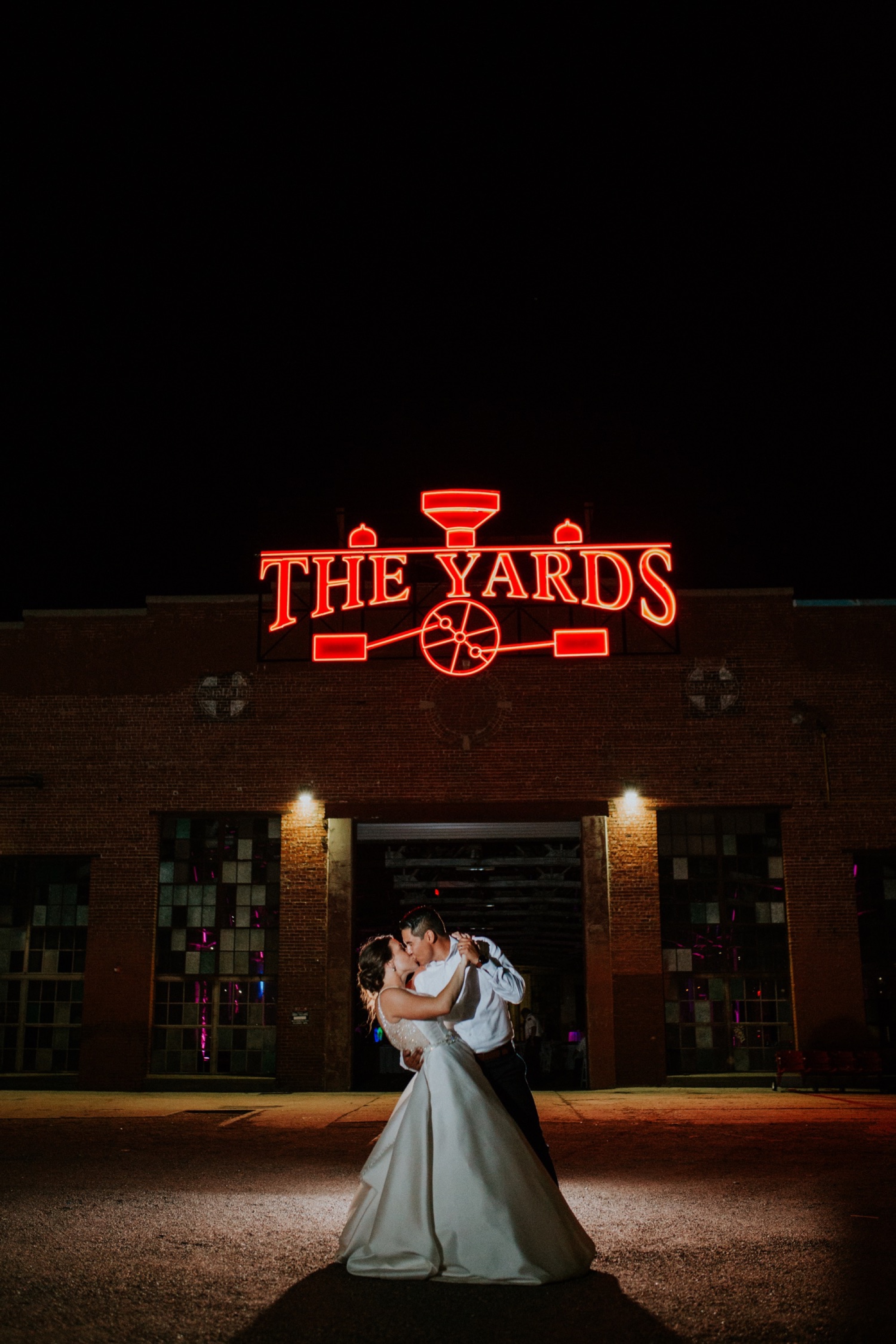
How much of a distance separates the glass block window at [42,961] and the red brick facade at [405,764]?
53 centimetres

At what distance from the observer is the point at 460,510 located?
2045 cm

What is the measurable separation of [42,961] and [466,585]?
10.3 meters

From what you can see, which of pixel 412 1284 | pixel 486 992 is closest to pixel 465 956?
pixel 486 992

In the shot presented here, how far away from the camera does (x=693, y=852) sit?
20906 mm

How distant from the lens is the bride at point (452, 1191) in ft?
17.7

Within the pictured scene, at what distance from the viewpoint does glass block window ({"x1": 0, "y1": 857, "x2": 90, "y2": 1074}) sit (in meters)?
20.5

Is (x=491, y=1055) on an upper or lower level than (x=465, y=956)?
lower

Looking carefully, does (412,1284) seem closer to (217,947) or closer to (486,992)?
(486,992)

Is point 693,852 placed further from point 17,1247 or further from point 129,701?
point 17,1247

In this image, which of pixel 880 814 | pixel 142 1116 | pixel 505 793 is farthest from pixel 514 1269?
pixel 880 814

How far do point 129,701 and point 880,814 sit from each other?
1385 centimetres

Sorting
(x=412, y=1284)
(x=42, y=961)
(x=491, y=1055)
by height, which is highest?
(x=42, y=961)

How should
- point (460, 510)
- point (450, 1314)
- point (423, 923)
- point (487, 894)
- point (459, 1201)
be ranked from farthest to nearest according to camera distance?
point (487, 894) → point (460, 510) → point (423, 923) → point (459, 1201) → point (450, 1314)

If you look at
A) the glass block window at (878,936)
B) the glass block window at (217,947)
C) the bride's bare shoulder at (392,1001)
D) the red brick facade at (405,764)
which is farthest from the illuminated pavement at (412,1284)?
the glass block window at (878,936)
